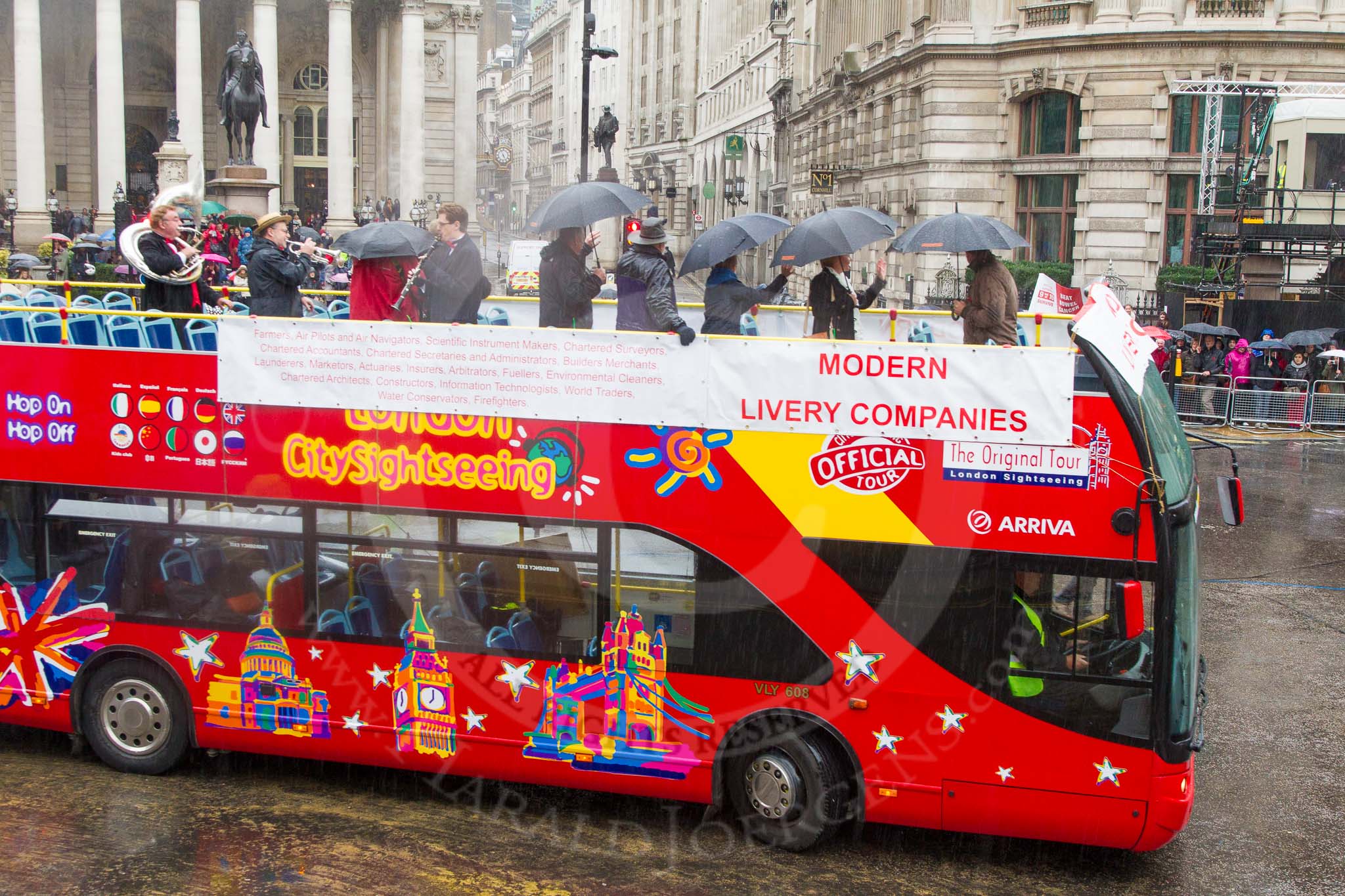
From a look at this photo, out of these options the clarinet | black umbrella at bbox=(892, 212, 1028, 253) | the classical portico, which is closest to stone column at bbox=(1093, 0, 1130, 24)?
the classical portico

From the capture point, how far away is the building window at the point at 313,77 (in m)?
66.6

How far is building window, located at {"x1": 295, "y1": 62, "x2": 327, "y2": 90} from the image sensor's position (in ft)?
218

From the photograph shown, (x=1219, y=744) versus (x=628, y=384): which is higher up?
(x=628, y=384)

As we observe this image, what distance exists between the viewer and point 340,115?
55.2m

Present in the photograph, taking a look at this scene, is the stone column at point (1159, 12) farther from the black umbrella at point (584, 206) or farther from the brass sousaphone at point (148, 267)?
the brass sousaphone at point (148, 267)

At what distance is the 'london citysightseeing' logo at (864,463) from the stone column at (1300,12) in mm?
35789

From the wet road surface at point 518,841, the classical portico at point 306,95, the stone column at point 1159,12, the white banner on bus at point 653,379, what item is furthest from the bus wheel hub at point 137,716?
the classical portico at point 306,95

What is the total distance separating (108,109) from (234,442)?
4833 centimetres

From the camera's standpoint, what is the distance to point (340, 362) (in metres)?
8.05

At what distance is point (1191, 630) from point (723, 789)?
2738 millimetres

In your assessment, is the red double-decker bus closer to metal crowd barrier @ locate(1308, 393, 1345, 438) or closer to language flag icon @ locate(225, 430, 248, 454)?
language flag icon @ locate(225, 430, 248, 454)

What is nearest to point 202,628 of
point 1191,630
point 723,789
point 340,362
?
point 340,362

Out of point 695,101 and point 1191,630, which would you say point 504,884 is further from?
point 695,101

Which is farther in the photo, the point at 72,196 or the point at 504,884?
the point at 72,196
